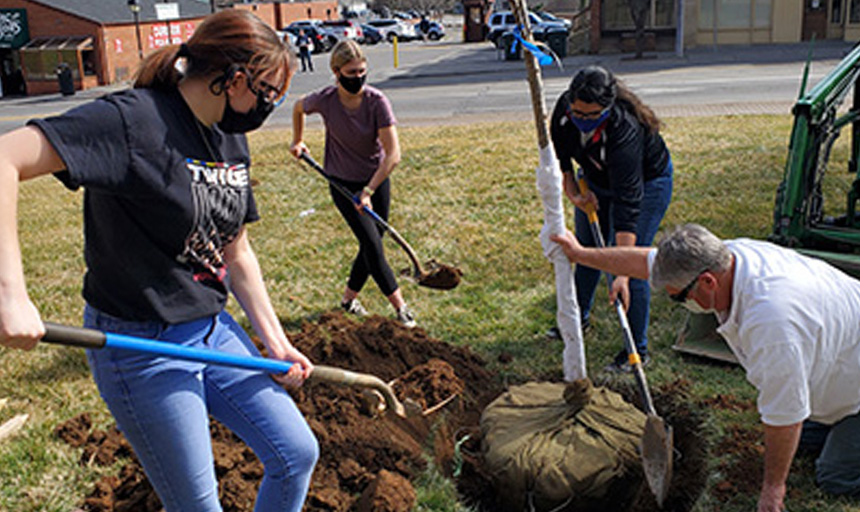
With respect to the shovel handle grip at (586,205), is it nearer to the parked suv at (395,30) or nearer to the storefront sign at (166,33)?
the storefront sign at (166,33)

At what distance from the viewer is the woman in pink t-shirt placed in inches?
201

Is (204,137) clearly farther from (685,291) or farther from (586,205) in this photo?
(586,205)

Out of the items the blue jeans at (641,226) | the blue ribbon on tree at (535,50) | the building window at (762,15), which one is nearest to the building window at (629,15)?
the building window at (762,15)

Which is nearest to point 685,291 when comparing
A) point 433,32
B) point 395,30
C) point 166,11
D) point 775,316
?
point 775,316

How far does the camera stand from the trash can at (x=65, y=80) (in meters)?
27.4

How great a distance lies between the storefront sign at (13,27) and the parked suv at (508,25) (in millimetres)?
18123

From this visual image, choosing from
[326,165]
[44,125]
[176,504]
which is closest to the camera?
[44,125]

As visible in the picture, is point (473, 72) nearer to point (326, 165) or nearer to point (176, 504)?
point (326, 165)

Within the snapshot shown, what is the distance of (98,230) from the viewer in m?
2.27

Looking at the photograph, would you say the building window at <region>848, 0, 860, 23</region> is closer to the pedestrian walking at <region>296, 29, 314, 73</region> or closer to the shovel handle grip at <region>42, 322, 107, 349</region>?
the pedestrian walking at <region>296, 29, 314, 73</region>

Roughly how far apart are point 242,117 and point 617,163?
2387 mm

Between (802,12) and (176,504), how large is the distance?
A: 100 feet

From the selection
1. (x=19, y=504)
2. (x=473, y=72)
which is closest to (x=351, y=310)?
(x=19, y=504)

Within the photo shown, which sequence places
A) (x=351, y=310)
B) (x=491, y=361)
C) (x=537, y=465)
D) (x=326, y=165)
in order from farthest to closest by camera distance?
(x=351, y=310)
(x=326, y=165)
(x=491, y=361)
(x=537, y=465)
